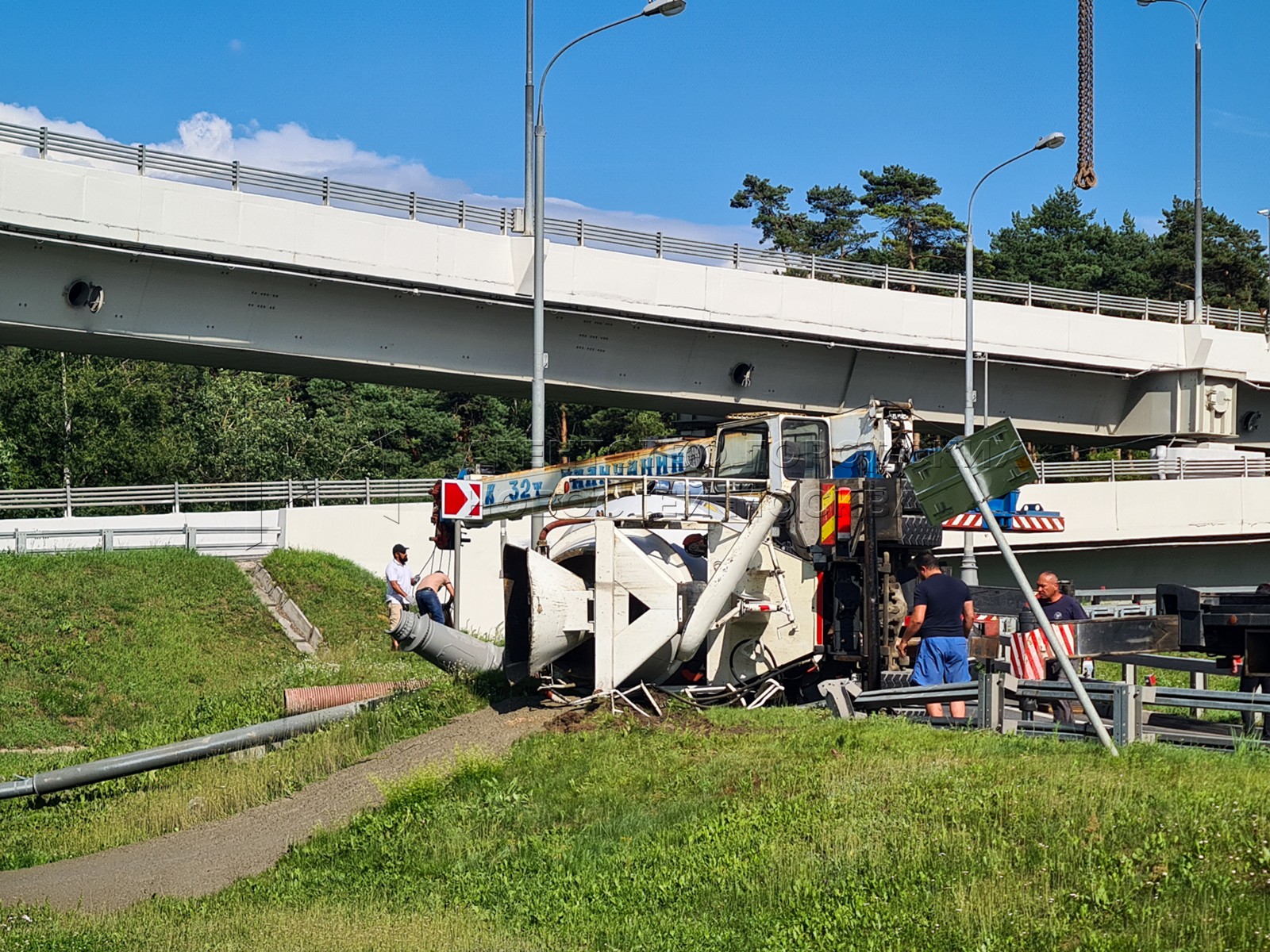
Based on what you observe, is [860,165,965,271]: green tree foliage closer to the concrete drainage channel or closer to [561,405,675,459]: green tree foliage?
[561,405,675,459]: green tree foliage

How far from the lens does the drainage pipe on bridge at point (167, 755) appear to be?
15461mm

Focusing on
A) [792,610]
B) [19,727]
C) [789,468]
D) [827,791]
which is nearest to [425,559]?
[19,727]

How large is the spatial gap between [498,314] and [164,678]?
11006 millimetres

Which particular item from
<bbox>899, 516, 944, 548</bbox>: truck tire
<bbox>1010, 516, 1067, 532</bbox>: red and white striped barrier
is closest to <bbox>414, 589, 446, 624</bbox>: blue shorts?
<bbox>899, 516, 944, 548</bbox>: truck tire

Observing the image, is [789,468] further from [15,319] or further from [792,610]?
[15,319]

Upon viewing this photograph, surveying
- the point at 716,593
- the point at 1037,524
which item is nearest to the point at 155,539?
the point at 716,593

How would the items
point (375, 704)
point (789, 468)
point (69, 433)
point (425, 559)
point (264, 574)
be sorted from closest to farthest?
point (375, 704), point (789, 468), point (264, 574), point (425, 559), point (69, 433)

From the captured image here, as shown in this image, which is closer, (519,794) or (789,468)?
(519,794)

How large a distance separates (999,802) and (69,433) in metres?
41.8

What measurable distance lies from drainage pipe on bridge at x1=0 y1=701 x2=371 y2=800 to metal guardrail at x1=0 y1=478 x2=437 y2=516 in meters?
13.3

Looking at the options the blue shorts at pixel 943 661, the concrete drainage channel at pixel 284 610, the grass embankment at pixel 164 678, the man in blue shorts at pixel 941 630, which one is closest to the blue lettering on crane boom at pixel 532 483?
the grass embankment at pixel 164 678

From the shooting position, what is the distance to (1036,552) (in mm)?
37406

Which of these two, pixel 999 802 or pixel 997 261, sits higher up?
pixel 997 261

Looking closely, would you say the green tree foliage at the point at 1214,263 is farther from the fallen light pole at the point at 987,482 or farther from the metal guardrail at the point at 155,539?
the fallen light pole at the point at 987,482
